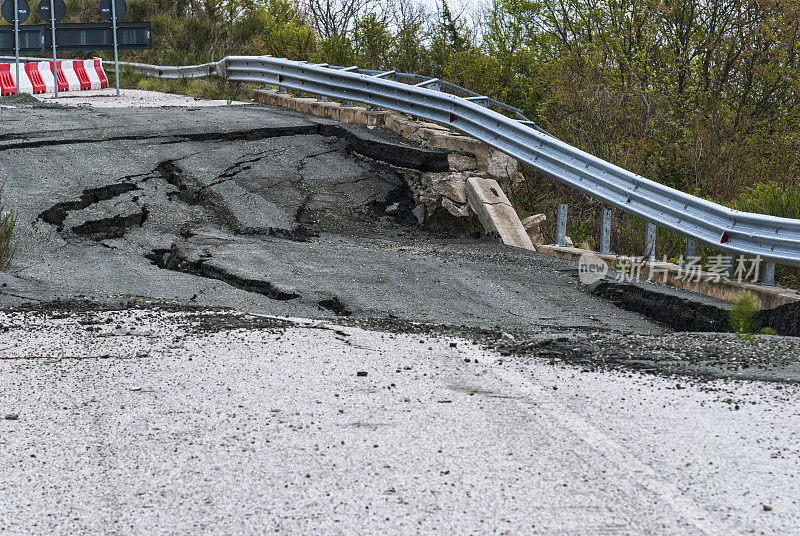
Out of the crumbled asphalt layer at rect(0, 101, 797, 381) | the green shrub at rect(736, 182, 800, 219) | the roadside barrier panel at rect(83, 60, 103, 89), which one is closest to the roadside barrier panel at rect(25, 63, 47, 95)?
the roadside barrier panel at rect(83, 60, 103, 89)

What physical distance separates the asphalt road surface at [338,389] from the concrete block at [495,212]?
649 millimetres

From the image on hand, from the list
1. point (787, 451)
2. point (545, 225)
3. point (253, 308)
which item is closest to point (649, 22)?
point (545, 225)

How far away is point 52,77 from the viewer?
2205 cm

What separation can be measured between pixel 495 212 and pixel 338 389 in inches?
262

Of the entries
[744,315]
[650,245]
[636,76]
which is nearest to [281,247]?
[650,245]

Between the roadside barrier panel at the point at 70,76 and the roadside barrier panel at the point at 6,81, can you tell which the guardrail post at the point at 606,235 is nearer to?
the roadside barrier panel at the point at 6,81

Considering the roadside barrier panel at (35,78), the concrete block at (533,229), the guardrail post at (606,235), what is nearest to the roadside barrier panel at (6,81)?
the roadside barrier panel at (35,78)

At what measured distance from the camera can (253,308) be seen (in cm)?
739

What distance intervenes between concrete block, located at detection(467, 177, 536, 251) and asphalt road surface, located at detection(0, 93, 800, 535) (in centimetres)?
65

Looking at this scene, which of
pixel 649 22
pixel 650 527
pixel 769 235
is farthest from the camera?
pixel 649 22

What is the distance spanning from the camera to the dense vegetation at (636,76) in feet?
50.1

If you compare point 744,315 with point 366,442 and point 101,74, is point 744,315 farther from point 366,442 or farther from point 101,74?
point 101,74

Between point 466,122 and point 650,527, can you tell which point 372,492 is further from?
point 466,122

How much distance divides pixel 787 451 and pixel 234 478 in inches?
104
